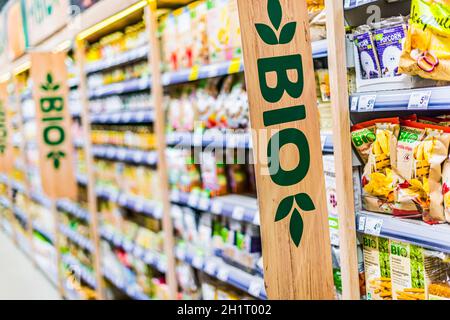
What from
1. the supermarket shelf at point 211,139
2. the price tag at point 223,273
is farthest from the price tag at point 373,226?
the price tag at point 223,273

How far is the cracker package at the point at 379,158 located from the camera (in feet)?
5.76

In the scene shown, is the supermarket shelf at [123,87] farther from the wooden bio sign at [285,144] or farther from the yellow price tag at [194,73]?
the wooden bio sign at [285,144]

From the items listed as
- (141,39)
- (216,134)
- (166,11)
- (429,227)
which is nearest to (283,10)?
(429,227)

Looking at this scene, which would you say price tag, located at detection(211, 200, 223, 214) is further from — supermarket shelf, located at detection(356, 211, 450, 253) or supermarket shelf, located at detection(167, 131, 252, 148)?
supermarket shelf, located at detection(356, 211, 450, 253)

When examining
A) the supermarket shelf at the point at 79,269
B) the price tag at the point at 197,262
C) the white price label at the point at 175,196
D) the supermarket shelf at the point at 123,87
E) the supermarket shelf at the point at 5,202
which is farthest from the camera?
the supermarket shelf at the point at 5,202

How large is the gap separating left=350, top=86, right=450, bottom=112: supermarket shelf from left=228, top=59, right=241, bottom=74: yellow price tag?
1.80 ft

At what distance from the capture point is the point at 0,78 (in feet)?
21.4

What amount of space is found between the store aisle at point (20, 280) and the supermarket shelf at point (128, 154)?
158 cm

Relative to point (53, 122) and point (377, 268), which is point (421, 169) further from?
point (53, 122)

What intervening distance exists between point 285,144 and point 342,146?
0.61 metres

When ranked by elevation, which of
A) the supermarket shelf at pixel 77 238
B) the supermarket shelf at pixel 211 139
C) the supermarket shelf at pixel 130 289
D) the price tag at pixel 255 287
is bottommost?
the supermarket shelf at pixel 130 289

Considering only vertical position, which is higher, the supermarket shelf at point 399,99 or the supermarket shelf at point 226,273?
the supermarket shelf at point 399,99

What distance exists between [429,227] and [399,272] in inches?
9.5

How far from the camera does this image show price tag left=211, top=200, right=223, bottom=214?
2.44 m
